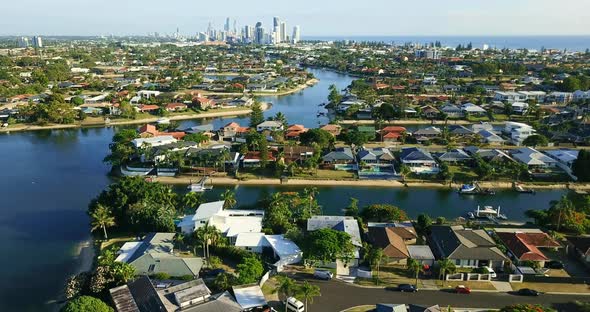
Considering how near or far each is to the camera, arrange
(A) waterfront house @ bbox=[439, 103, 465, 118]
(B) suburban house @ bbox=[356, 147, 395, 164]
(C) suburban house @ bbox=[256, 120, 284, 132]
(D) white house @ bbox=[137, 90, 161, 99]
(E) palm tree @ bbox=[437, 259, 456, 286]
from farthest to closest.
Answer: (D) white house @ bbox=[137, 90, 161, 99]
(A) waterfront house @ bbox=[439, 103, 465, 118]
(C) suburban house @ bbox=[256, 120, 284, 132]
(B) suburban house @ bbox=[356, 147, 395, 164]
(E) palm tree @ bbox=[437, 259, 456, 286]

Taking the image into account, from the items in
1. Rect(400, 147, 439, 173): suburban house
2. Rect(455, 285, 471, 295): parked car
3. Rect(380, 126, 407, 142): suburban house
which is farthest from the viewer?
Rect(380, 126, 407, 142): suburban house

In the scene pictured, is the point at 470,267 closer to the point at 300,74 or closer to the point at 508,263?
the point at 508,263

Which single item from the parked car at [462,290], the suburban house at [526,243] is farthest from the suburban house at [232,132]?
the parked car at [462,290]

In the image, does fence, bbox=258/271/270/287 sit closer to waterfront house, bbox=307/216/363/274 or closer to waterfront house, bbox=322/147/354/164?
waterfront house, bbox=307/216/363/274

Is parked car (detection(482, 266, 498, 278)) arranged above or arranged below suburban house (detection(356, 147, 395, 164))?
below

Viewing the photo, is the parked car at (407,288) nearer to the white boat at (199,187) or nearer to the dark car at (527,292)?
the dark car at (527,292)

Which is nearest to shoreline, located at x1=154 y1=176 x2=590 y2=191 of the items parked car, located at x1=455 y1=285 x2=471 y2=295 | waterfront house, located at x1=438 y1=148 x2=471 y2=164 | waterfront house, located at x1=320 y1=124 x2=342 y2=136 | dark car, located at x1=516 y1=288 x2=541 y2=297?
waterfront house, located at x1=438 y1=148 x2=471 y2=164

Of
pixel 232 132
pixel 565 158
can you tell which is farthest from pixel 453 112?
pixel 232 132
